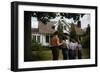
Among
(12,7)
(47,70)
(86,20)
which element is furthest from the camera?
(86,20)

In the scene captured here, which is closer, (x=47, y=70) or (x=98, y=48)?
(x=47, y=70)

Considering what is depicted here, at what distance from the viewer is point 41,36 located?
65.0 inches

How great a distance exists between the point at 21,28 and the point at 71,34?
1.12 ft

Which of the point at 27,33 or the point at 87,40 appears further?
the point at 87,40

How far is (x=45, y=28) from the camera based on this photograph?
5.44 feet

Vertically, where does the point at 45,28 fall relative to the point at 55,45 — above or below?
above

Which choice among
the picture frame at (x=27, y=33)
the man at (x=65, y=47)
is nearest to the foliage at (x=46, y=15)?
the picture frame at (x=27, y=33)

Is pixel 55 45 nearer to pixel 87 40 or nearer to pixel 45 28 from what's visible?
pixel 45 28

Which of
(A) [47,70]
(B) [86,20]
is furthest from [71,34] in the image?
(A) [47,70]

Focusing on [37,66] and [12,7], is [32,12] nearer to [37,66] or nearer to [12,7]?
[12,7]

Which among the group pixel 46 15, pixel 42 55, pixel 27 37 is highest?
pixel 46 15

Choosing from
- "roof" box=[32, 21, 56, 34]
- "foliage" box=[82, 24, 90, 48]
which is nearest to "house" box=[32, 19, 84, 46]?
"roof" box=[32, 21, 56, 34]

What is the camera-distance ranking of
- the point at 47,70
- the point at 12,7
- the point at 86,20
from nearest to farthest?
the point at 12,7 → the point at 47,70 → the point at 86,20

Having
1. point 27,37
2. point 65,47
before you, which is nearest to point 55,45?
point 65,47
